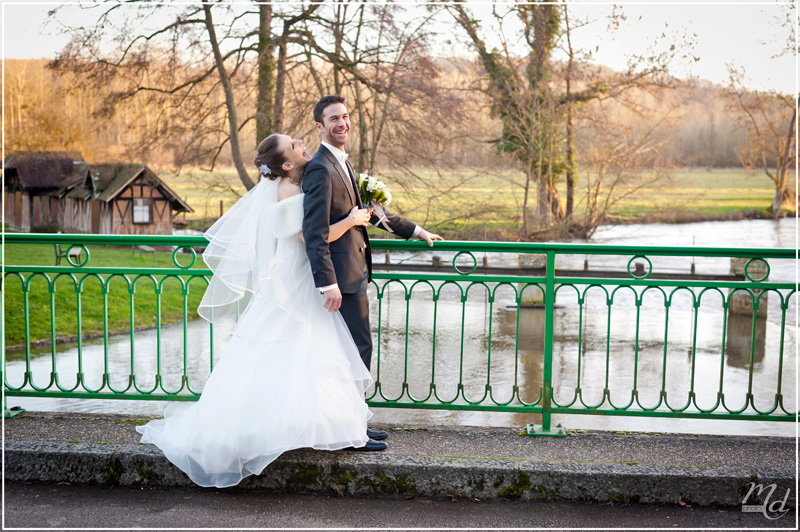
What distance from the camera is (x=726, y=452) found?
418cm

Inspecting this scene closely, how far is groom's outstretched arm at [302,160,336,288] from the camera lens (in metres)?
3.74

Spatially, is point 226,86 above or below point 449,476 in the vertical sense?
above

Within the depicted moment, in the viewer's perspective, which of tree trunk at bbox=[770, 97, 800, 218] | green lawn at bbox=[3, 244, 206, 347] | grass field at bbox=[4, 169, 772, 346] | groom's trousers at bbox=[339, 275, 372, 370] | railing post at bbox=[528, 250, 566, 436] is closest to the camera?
groom's trousers at bbox=[339, 275, 372, 370]

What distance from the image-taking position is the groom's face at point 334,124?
385cm

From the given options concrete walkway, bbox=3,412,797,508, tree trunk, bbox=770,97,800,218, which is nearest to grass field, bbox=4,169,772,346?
concrete walkway, bbox=3,412,797,508

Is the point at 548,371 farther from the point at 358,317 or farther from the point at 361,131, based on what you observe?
the point at 361,131

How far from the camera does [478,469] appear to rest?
12.6 ft

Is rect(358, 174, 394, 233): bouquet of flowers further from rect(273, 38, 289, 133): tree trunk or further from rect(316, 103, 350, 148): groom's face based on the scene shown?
rect(273, 38, 289, 133): tree trunk

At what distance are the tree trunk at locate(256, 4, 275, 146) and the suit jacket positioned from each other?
14.8 metres

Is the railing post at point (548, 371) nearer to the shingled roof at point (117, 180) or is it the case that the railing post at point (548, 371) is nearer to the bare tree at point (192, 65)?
the bare tree at point (192, 65)

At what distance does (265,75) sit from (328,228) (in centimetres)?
1604

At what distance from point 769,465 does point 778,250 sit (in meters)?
1.25

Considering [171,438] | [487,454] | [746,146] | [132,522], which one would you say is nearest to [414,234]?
[487,454]

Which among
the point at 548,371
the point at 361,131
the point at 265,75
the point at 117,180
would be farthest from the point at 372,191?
the point at 117,180
